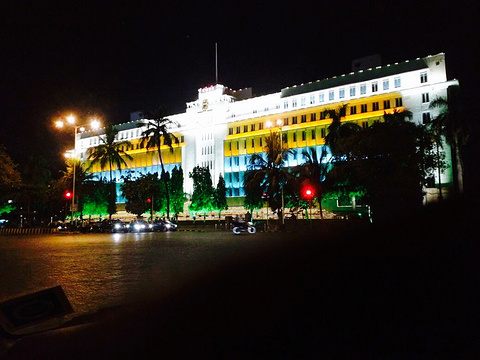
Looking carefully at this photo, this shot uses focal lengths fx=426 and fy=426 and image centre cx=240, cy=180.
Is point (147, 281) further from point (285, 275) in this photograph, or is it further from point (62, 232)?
point (62, 232)

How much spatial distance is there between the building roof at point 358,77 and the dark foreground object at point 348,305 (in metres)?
54.3

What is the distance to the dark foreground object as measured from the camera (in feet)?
8.52

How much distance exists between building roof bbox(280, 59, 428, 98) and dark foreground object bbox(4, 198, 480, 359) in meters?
54.3

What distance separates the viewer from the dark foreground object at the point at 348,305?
2.60m

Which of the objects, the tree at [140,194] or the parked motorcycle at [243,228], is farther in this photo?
the tree at [140,194]

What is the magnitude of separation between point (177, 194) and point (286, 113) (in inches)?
817

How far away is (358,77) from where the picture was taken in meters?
56.4

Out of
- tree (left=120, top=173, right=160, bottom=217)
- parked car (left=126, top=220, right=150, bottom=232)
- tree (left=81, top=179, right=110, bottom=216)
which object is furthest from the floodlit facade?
parked car (left=126, top=220, right=150, bottom=232)

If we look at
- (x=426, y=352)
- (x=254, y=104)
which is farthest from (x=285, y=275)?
(x=254, y=104)

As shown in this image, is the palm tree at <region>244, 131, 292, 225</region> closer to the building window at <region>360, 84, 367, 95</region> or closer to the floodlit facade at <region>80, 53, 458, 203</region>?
the floodlit facade at <region>80, 53, 458, 203</region>

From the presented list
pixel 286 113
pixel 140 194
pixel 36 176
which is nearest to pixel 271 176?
pixel 140 194

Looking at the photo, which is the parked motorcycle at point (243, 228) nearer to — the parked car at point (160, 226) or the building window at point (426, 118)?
the parked car at point (160, 226)

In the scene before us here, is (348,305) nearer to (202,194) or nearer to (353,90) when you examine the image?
(353,90)

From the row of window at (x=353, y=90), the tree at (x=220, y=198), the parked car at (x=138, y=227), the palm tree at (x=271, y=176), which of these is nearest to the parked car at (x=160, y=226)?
the parked car at (x=138, y=227)
